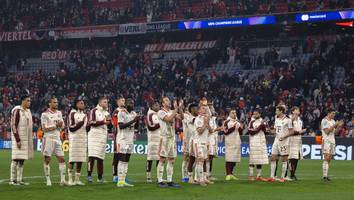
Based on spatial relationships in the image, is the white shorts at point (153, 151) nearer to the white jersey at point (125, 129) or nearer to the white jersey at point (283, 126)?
the white jersey at point (125, 129)

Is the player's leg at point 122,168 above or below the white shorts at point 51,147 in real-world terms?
below

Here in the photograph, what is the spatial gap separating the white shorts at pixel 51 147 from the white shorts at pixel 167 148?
2.63m

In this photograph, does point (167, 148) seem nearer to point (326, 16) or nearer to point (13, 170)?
point (13, 170)

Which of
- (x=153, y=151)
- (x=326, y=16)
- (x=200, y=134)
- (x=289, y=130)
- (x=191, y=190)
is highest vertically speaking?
(x=326, y=16)

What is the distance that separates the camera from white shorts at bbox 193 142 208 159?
20000 millimetres

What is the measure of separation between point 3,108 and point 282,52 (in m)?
19.6

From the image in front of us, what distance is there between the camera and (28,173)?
2558cm

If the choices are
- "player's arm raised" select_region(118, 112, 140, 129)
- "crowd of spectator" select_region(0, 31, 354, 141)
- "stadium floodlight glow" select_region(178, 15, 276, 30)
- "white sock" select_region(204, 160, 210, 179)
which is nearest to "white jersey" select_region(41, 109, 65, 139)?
"player's arm raised" select_region(118, 112, 140, 129)

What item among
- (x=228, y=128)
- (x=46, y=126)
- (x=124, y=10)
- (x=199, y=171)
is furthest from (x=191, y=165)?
(x=124, y=10)

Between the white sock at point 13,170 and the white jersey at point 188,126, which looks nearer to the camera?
the white sock at point 13,170

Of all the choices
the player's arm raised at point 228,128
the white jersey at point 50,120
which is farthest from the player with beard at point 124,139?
the player's arm raised at point 228,128

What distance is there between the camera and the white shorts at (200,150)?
20000 mm

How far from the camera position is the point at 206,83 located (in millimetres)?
46375

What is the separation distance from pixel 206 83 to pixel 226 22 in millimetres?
4204
